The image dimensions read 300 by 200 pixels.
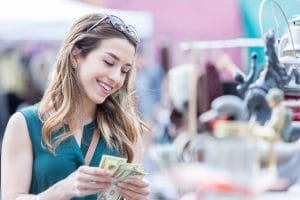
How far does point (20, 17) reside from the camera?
797cm

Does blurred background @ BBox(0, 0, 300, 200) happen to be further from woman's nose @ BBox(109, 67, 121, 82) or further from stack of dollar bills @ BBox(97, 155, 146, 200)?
woman's nose @ BBox(109, 67, 121, 82)

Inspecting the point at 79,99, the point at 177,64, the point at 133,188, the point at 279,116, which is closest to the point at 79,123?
the point at 79,99

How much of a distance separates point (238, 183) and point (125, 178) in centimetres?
64

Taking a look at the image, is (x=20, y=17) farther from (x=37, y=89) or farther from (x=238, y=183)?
(x=238, y=183)

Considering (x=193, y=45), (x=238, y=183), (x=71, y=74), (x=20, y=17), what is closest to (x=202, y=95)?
(x=193, y=45)

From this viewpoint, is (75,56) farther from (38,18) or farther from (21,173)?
(38,18)

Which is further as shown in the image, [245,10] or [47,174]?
[245,10]

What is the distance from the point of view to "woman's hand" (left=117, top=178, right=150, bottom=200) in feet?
7.94

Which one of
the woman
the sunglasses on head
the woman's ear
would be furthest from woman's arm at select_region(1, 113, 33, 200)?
the sunglasses on head

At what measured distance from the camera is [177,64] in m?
6.64

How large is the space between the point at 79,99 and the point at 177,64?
4.15 meters

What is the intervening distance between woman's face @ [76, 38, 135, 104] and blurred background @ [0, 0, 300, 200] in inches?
14.1

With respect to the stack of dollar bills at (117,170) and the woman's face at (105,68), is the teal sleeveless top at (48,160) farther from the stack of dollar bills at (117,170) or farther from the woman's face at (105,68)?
the woman's face at (105,68)

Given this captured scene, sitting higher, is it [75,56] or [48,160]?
→ [75,56]
